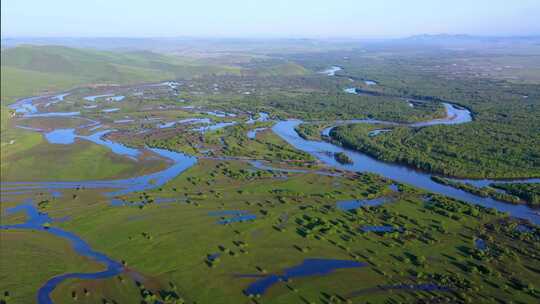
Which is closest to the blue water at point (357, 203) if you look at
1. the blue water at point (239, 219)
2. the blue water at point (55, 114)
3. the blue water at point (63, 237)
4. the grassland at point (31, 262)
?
the blue water at point (239, 219)

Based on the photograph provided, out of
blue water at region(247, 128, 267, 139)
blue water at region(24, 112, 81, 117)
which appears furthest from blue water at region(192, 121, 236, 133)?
blue water at region(24, 112, 81, 117)

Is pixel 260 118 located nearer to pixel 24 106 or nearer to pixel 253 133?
pixel 253 133

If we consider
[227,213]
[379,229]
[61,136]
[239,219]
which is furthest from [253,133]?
[379,229]

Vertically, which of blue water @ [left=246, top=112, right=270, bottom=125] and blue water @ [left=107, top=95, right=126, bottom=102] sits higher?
blue water @ [left=107, top=95, right=126, bottom=102]

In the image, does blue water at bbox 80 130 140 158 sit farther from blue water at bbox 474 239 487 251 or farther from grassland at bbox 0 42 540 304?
blue water at bbox 474 239 487 251

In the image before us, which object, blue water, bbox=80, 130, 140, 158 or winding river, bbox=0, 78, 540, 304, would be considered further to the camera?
Answer: blue water, bbox=80, 130, 140, 158

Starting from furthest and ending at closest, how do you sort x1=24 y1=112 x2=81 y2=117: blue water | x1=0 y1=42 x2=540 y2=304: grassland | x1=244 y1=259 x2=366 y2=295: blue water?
x1=24 y1=112 x2=81 y2=117: blue water, x1=244 y1=259 x2=366 y2=295: blue water, x1=0 y1=42 x2=540 y2=304: grassland

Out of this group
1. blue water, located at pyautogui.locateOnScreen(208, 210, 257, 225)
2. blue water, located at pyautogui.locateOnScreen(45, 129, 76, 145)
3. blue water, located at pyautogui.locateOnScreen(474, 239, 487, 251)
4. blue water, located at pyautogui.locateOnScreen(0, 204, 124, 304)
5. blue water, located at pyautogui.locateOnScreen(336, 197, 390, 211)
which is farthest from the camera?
blue water, located at pyautogui.locateOnScreen(45, 129, 76, 145)

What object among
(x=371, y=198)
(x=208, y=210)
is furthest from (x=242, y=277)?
(x=371, y=198)

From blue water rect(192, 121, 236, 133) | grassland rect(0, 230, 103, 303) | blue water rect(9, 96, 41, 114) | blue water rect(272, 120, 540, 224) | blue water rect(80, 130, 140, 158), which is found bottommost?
grassland rect(0, 230, 103, 303)
